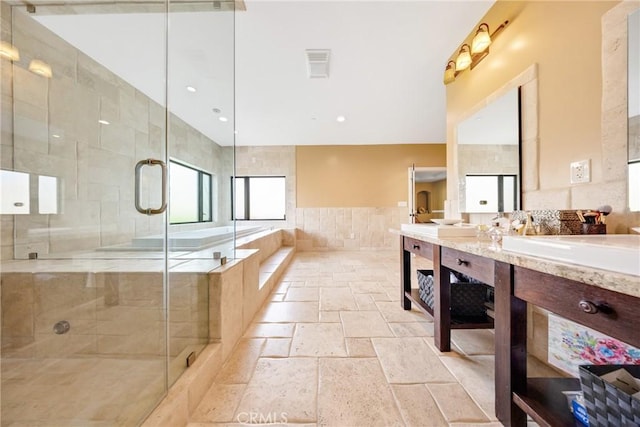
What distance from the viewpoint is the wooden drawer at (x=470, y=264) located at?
1.00 m

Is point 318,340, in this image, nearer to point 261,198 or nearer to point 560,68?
point 560,68

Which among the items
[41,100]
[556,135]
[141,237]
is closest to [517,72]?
[556,135]

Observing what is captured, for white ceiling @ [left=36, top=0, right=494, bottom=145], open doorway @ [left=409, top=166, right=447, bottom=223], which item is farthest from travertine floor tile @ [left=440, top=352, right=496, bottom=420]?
open doorway @ [left=409, top=166, right=447, bottom=223]

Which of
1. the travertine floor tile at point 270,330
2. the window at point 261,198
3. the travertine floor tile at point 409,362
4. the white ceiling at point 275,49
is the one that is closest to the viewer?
the travertine floor tile at point 409,362

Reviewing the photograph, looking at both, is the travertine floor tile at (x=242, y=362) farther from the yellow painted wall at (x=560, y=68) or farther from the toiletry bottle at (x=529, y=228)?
the yellow painted wall at (x=560, y=68)

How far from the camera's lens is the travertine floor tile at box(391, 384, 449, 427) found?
3.17 feet

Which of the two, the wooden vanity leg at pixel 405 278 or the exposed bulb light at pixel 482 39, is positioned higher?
the exposed bulb light at pixel 482 39

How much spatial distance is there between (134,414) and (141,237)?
127 centimetres

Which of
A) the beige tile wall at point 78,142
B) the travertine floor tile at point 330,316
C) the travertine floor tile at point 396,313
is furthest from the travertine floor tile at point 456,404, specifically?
the beige tile wall at point 78,142

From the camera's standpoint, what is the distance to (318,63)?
2463 millimetres

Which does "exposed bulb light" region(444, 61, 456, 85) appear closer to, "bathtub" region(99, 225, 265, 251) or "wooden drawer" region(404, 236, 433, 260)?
"wooden drawer" region(404, 236, 433, 260)

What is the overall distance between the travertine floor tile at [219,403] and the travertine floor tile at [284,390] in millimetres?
35

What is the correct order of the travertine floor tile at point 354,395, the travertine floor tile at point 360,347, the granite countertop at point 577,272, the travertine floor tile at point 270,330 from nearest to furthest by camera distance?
1. the granite countertop at point 577,272
2. the travertine floor tile at point 354,395
3. the travertine floor tile at point 360,347
4. the travertine floor tile at point 270,330

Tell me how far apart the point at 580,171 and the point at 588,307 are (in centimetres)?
96
